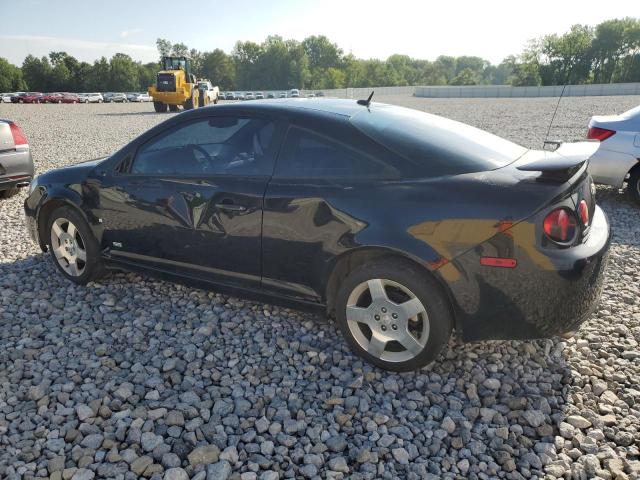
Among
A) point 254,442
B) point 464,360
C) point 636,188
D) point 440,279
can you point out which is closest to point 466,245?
point 440,279

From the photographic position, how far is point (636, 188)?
21.4ft

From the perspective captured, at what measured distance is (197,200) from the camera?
11.4ft

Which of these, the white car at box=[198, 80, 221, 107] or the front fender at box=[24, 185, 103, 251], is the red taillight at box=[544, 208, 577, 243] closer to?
the front fender at box=[24, 185, 103, 251]

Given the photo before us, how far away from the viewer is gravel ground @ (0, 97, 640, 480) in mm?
2350

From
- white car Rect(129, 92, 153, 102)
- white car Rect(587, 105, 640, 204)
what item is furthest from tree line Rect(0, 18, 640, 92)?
white car Rect(587, 105, 640, 204)

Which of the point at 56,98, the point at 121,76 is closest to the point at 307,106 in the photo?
the point at 56,98

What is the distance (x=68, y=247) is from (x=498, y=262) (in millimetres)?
3553

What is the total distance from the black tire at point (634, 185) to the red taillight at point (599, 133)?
1.88ft

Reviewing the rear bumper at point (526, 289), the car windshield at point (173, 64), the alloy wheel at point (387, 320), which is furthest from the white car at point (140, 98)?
the rear bumper at point (526, 289)

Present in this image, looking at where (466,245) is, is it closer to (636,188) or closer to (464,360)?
(464,360)

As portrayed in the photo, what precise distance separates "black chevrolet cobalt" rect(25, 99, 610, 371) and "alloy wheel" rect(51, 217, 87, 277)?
40 centimetres

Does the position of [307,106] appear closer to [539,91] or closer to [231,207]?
[231,207]

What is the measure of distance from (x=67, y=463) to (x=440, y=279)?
2.05 metres

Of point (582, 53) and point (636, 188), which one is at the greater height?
point (582, 53)
